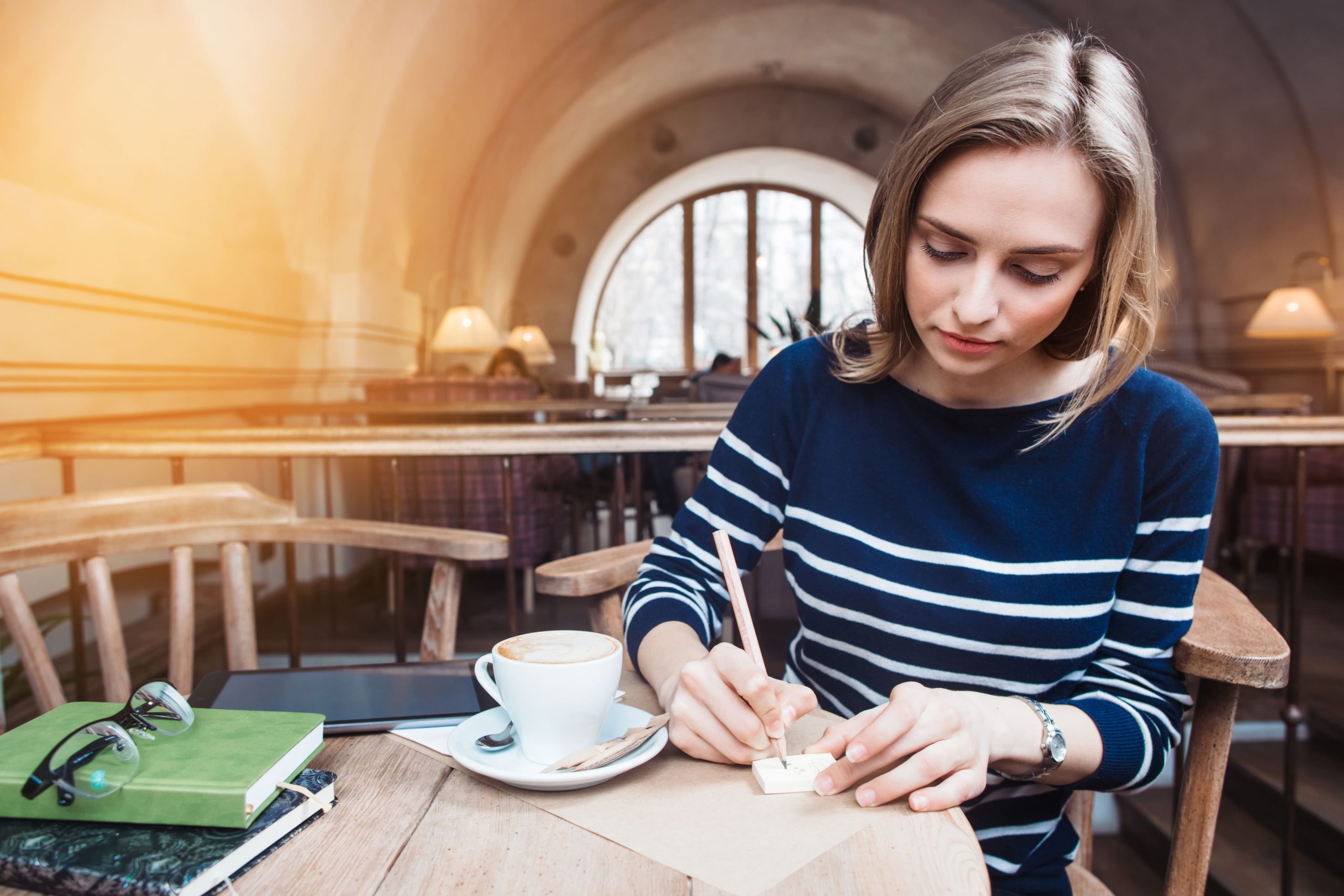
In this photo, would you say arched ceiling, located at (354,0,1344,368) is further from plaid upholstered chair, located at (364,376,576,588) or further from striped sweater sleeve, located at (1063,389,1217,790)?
striped sweater sleeve, located at (1063,389,1217,790)

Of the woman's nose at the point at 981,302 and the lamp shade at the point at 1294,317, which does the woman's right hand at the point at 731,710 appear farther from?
the lamp shade at the point at 1294,317

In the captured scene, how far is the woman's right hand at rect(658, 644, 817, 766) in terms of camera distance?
0.60 meters

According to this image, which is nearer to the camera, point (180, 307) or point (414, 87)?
point (180, 307)

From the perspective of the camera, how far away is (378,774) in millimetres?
601

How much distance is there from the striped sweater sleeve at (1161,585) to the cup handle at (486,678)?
0.55m

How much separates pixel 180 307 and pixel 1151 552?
312 cm

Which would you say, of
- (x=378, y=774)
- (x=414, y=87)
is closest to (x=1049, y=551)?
(x=378, y=774)

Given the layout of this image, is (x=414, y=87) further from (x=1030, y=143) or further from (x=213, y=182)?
(x=1030, y=143)

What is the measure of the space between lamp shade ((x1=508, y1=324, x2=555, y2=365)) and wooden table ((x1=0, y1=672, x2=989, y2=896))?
677cm

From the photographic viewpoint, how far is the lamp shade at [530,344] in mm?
7391

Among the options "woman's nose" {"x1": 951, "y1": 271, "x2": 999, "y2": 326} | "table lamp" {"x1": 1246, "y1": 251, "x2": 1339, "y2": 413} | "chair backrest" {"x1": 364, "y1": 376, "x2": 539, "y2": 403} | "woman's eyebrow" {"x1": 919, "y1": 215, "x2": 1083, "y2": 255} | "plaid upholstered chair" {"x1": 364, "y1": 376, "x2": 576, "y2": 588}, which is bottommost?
"plaid upholstered chair" {"x1": 364, "y1": 376, "x2": 576, "y2": 588}

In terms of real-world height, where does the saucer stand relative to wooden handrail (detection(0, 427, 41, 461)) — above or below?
below

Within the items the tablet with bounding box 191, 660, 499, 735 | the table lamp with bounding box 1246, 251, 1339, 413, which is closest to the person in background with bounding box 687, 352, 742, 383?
the table lamp with bounding box 1246, 251, 1339, 413

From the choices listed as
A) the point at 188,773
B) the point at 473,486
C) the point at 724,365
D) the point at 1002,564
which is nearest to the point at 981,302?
the point at 1002,564
